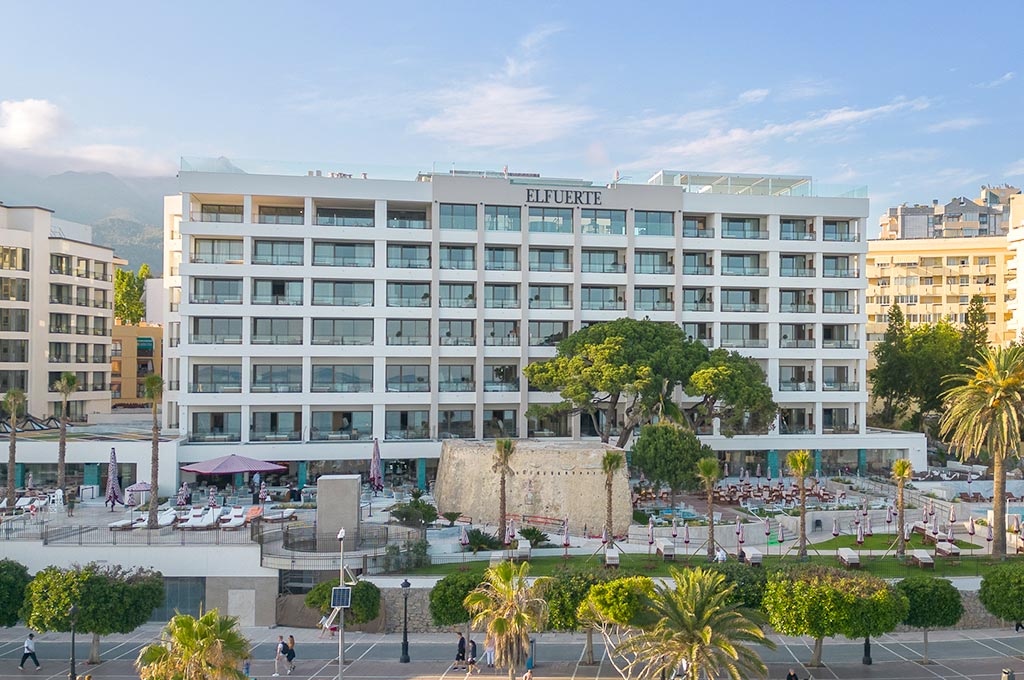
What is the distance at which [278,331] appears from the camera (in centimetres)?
6031

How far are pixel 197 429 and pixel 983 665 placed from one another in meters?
49.1

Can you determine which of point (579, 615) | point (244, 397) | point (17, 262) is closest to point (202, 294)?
point (244, 397)

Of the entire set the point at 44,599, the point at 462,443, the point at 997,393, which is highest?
the point at 997,393

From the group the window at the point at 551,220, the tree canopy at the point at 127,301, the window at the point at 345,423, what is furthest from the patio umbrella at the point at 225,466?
the tree canopy at the point at 127,301

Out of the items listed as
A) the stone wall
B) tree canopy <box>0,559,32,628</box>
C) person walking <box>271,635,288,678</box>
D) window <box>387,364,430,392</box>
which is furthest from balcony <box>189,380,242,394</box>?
person walking <box>271,635,288,678</box>

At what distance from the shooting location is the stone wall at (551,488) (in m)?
43.8

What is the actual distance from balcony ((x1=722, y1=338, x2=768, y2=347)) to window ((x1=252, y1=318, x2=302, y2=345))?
32.3 metres

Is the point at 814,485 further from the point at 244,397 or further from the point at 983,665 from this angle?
the point at 244,397

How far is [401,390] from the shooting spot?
61281mm

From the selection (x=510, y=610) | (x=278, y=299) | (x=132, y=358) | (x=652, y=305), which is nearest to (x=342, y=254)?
(x=278, y=299)

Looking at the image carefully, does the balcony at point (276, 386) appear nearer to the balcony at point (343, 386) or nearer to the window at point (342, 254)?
the balcony at point (343, 386)

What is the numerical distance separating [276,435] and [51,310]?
2688 cm

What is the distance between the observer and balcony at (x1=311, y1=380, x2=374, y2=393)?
59938mm

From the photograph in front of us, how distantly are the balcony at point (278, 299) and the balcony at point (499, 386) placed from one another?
14733 millimetres
